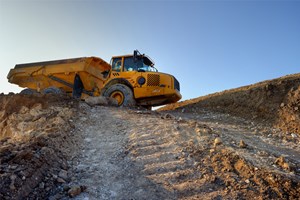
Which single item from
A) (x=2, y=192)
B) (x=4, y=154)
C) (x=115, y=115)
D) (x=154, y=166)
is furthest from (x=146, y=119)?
(x=2, y=192)

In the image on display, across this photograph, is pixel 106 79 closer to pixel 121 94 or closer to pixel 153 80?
pixel 121 94

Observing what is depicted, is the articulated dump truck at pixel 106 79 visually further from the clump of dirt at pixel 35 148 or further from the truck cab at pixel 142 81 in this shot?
the clump of dirt at pixel 35 148

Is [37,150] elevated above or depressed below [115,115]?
below

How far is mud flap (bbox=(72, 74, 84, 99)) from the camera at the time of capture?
43.4ft

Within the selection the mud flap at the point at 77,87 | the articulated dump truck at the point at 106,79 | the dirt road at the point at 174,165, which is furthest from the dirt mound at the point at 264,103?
the mud flap at the point at 77,87

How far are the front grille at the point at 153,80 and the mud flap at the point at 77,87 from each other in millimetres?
3590

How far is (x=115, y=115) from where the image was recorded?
8656 millimetres

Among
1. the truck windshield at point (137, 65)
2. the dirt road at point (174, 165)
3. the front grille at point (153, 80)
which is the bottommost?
the dirt road at point (174, 165)

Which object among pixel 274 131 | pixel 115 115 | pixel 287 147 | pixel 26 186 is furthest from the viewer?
pixel 274 131

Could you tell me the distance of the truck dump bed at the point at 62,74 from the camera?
1323 centimetres

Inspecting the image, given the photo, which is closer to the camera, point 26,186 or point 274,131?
point 26,186

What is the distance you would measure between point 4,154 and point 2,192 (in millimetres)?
1128

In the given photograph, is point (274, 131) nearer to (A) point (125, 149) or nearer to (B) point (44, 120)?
(A) point (125, 149)

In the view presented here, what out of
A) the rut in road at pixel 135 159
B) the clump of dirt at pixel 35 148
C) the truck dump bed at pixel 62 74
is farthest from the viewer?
the truck dump bed at pixel 62 74
